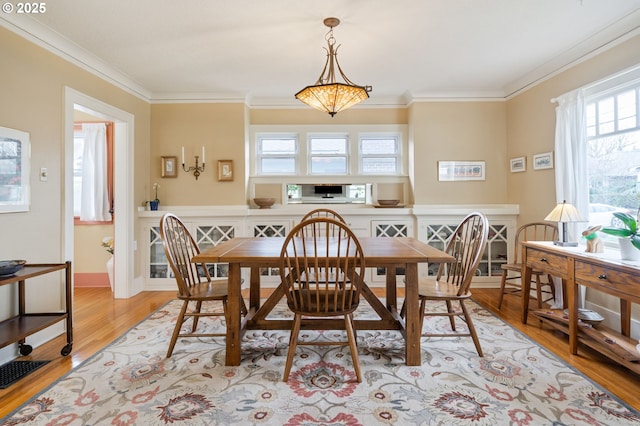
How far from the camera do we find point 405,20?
2.51 meters

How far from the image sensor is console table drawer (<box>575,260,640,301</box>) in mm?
1867

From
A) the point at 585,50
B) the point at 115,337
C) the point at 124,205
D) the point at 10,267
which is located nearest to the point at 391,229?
the point at 585,50

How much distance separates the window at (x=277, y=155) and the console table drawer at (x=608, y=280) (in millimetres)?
3357

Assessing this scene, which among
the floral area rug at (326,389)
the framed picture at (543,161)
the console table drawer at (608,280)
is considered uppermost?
the framed picture at (543,161)

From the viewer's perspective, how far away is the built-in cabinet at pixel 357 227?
4086mm

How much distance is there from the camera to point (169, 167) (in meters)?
4.23

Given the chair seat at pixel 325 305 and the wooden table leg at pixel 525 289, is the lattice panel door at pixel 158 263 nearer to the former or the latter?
the chair seat at pixel 325 305

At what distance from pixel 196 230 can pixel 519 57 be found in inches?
162

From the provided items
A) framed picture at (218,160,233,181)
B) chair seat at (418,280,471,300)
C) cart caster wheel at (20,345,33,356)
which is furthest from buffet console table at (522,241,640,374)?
cart caster wheel at (20,345,33,356)

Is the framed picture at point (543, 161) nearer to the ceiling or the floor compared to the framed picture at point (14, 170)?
nearer to the ceiling

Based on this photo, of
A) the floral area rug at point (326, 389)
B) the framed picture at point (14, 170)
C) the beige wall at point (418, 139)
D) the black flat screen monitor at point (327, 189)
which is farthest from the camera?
the black flat screen monitor at point (327, 189)

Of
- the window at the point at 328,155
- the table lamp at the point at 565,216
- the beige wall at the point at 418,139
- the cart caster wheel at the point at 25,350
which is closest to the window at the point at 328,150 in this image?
the window at the point at 328,155

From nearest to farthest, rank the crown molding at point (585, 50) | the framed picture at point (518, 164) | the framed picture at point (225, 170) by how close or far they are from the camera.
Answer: the crown molding at point (585, 50) → the framed picture at point (518, 164) → the framed picture at point (225, 170)

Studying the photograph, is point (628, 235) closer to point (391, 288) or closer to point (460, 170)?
point (391, 288)
